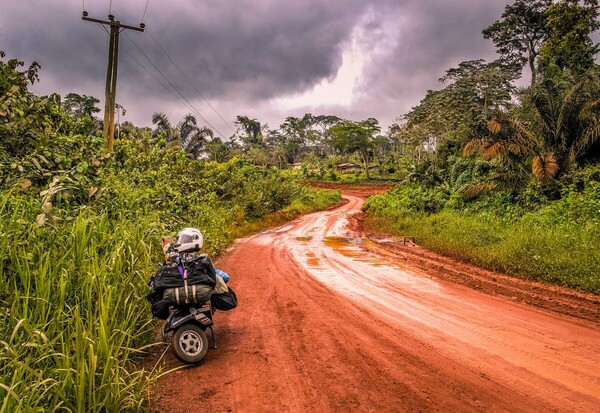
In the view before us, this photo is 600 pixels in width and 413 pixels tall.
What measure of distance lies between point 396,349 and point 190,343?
237 centimetres

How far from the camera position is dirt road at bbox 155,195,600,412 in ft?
10.6

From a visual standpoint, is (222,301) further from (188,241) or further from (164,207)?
(164,207)

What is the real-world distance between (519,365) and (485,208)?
12540 mm

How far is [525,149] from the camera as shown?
14.0 metres

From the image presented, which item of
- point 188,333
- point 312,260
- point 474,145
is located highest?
point 474,145

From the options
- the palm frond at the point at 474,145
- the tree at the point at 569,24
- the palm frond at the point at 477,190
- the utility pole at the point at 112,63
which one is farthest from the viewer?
the tree at the point at 569,24

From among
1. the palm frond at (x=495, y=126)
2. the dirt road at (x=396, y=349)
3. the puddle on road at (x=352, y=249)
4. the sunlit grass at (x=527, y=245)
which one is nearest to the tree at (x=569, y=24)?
the palm frond at (x=495, y=126)

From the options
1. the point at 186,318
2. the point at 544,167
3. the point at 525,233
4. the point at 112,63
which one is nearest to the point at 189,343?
the point at 186,318

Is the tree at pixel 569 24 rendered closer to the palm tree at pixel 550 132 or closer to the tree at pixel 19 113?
the palm tree at pixel 550 132

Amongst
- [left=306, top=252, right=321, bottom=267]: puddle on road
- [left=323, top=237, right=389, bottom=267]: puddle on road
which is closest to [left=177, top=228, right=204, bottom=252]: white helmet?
[left=306, top=252, right=321, bottom=267]: puddle on road

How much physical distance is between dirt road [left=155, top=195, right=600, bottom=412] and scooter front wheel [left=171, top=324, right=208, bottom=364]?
0.41 feet

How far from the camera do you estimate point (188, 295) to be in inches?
158

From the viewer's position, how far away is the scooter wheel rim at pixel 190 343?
3.97 m

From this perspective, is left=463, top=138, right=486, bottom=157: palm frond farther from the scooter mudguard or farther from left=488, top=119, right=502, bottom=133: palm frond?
the scooter mudguard
